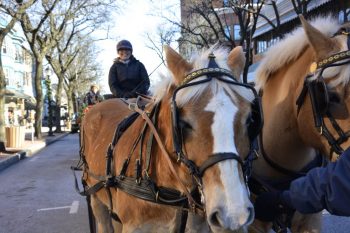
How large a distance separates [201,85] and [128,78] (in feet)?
10.8

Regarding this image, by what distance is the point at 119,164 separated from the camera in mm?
3293

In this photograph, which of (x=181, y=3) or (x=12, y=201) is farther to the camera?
(x=181, y=3)

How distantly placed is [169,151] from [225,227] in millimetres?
674

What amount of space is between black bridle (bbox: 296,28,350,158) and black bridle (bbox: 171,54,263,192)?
1.08ft

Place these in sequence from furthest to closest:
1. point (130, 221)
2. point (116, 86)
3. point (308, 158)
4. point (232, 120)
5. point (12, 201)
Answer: point (12, 201) → point (116, 86) → point (308, 158) → point (130, 221) → point (232, 120)

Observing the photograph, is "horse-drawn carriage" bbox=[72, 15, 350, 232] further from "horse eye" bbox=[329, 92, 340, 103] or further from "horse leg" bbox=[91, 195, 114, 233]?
"horse leg" bbox=[91, 195, 114, 233]

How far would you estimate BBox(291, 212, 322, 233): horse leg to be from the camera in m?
3.16

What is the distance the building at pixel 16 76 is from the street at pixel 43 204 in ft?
142

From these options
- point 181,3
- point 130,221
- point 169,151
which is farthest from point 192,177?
point 181,3

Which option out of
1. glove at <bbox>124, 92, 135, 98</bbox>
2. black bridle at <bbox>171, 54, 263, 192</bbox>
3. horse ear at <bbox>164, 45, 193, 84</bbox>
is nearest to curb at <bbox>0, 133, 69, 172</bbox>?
glove at <bbox>124, 92, 135, 98</bbox>

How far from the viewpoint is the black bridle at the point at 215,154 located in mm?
2219

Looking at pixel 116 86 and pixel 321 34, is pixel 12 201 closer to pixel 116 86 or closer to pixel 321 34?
pixel 116 86

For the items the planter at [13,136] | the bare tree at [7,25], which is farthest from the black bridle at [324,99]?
the planter at [13,136]

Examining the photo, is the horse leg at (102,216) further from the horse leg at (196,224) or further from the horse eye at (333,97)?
the horse eye at (333,97)
